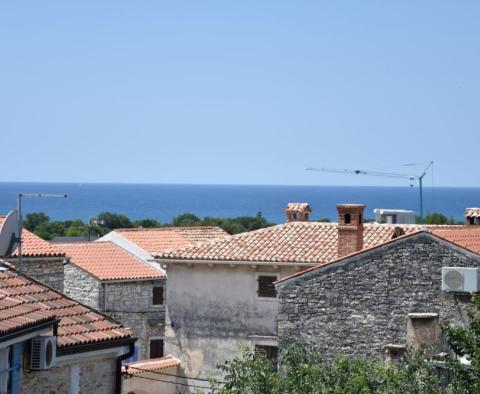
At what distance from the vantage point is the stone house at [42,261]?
30984mm

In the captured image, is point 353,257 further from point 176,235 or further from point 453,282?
point 176,235

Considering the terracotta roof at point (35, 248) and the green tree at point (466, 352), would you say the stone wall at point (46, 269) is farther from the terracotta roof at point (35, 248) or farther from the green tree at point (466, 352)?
the green tree at point (466, 352)

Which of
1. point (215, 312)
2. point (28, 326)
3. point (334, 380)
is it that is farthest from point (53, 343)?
point (215, 312)

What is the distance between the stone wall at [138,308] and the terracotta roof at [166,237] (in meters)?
2.71

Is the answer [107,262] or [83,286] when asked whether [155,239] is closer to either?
[107,262]

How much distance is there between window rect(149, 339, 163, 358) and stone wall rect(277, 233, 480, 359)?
19.9m

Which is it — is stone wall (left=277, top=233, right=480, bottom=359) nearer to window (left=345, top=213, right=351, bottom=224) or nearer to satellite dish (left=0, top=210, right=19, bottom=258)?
window (left=345, top=213, right=351, bottom=224)

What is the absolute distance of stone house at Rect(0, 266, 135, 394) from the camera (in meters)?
13.2

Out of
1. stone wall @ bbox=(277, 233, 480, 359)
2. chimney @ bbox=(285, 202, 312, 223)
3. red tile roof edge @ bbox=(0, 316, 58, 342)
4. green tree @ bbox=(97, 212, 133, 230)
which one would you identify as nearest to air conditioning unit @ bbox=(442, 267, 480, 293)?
stone wall @ bbox=(277, 233, 480, 359)

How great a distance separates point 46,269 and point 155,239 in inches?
768

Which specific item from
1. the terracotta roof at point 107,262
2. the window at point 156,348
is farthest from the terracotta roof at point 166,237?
the window at point 156,348

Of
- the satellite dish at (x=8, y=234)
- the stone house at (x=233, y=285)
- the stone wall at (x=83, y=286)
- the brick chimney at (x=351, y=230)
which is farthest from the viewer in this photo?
the stone wall at (x=83, y=286)

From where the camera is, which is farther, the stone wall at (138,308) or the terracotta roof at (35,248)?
the stone wall at (138,308)

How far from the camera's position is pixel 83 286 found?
45.7 meters
